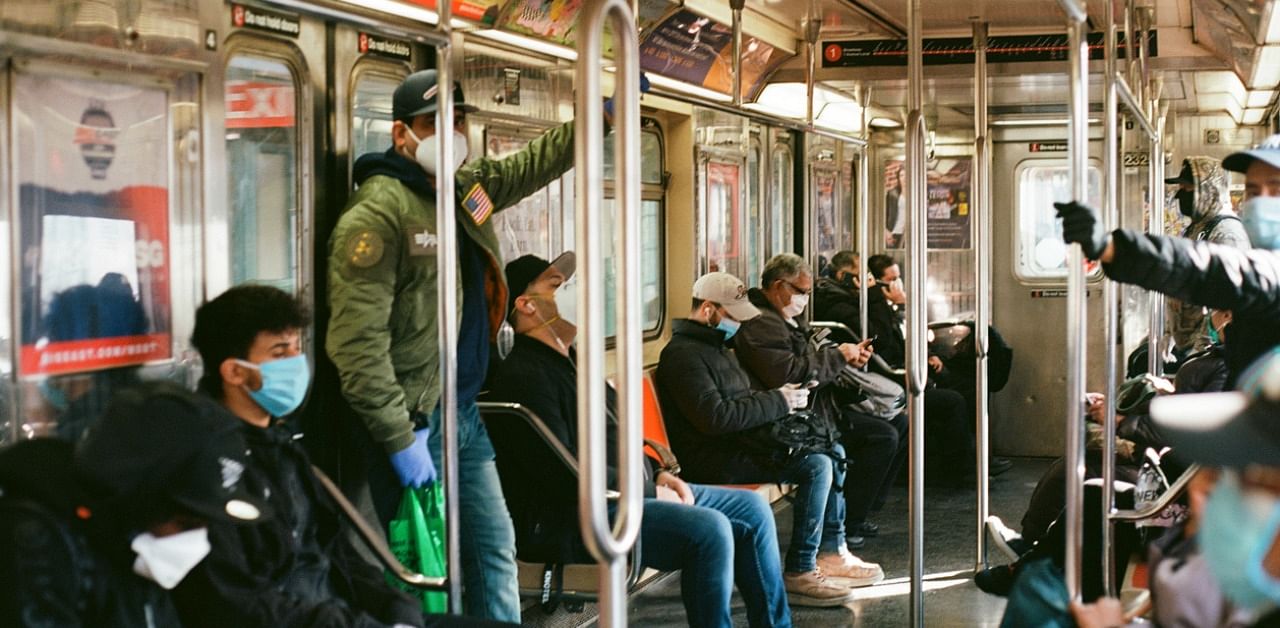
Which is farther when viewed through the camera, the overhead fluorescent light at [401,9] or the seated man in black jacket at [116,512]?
the overhead fluorescent light at [401,9]

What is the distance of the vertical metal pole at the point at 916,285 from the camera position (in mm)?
4621

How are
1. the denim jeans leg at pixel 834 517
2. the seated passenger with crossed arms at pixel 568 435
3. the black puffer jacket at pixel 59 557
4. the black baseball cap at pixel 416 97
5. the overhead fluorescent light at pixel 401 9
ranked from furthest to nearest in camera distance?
the denim jeans leg at pixel 834 517 < the seated passenger with crossed arms at pixel 568 435 < the overhead fluorescent light at pixel 401 9 < the black baseball cap at pixel 416 97 < the black puffer jacket at pixel 59 557

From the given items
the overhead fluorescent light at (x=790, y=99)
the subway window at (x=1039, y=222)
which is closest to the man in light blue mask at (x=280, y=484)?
the overhead fluorescent light at (x=790, y=99)

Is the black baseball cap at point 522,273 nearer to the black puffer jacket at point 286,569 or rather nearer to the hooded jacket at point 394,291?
the hooded jacket at point 394,291

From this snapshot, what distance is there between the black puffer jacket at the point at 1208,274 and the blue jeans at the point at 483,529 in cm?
197

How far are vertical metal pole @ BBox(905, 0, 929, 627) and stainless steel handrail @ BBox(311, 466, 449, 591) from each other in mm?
1692

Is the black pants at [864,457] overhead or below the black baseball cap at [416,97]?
below

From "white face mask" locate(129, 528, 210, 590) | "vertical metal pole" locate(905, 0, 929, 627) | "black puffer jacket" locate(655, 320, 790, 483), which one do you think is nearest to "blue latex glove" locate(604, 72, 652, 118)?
"vertical metal pole" locate(905, 0, 929, 627)

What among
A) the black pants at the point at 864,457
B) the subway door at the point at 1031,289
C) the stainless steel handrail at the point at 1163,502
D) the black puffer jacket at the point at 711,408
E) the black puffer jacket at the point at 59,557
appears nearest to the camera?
the black puffer jacket at the point at 59,557

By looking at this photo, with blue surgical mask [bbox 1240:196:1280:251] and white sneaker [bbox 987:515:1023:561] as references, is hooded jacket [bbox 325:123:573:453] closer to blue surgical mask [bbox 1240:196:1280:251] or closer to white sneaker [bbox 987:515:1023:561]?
blue surgical mask [bbox 1240:196:1280:251]

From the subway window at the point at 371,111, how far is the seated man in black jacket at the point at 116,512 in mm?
1867

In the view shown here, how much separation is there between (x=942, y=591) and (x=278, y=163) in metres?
3.52

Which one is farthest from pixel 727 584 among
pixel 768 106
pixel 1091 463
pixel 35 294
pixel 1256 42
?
pixel 768 106

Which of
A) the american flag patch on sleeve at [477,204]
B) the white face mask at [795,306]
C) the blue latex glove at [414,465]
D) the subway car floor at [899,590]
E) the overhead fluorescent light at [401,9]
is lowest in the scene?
the subway car floor at [899,590]
